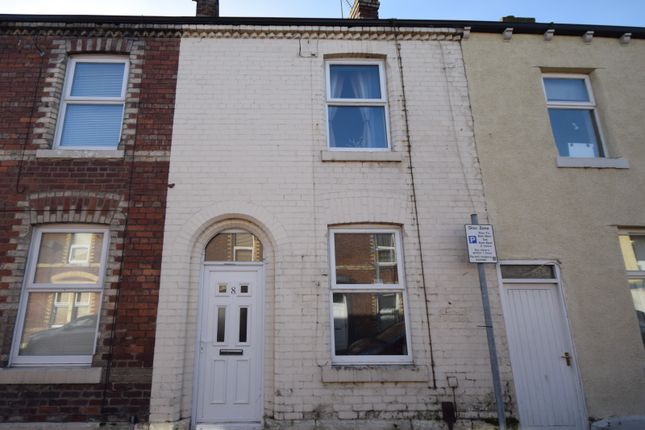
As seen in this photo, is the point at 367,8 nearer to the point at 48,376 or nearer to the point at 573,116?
the point at 573,116

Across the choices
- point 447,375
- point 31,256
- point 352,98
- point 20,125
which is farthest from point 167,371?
point 352,98

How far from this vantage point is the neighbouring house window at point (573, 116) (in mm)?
6738

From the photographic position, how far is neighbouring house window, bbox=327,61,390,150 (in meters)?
6.61

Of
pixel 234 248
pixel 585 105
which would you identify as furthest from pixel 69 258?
pixel 585 105

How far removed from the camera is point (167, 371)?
527 centimetres

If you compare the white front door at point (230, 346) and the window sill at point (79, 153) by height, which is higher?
the window sill at point (79, 153)

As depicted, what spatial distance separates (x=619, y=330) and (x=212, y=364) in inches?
234

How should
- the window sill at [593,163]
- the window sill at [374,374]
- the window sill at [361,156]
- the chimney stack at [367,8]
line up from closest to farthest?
the window sill at [374,374] < the window sill at [361,156] < the window sill at [593,163] < the chimney stack at [367,8]

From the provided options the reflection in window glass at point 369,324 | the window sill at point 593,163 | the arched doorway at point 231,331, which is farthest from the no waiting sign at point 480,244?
the arched doorway at point 231,331

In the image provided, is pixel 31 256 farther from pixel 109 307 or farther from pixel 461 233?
pixel 461 233

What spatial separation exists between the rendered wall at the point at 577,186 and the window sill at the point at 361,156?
1470mm

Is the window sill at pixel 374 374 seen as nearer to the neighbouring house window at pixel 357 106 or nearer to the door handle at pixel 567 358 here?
the door handle at pixel 567 358

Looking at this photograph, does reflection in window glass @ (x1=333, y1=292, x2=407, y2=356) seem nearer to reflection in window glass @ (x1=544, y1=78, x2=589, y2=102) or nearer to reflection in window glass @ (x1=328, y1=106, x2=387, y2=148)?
reflection in window glass @ (x1=328, y1=106, x2=387, y2=148)

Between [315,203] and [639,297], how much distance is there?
206 inches
